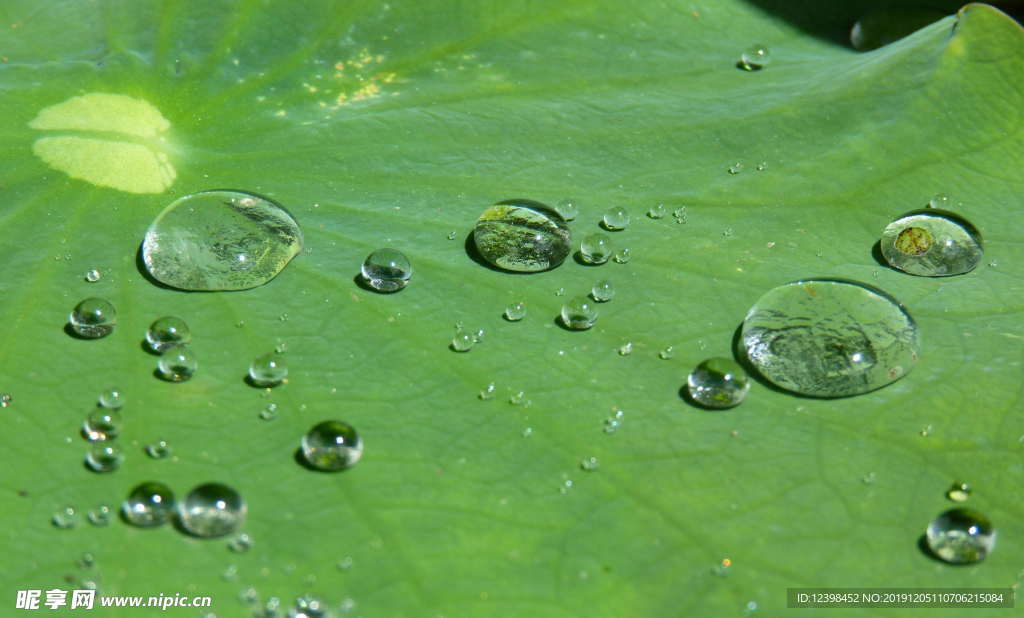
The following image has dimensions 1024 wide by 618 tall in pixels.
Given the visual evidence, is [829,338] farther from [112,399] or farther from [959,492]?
[112,399]

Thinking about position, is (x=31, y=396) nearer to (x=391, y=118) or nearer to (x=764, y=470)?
(x=391, y=118)

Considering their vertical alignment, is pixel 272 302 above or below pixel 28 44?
below

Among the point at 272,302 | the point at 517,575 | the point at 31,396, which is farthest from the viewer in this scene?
the point at 272,302

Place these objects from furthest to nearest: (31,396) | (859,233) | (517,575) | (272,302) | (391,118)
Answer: (391,118) < (859,233) < (272,302) < (31,396) < (517,575)

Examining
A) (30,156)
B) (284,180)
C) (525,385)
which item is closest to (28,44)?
(30,156)

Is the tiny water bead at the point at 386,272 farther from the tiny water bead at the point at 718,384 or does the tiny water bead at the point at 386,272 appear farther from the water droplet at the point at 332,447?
the tiny water bead at the point at 718,384

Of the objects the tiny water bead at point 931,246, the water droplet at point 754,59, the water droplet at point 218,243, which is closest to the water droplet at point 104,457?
the water droplet at point 218,243

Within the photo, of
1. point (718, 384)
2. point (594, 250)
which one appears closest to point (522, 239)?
point (594, 250)

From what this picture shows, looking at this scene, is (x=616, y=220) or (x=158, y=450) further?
(x=616, y=220)
